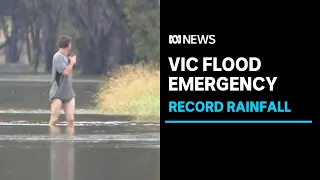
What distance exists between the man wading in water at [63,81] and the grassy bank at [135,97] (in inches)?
117

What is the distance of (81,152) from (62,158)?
700 millimetres

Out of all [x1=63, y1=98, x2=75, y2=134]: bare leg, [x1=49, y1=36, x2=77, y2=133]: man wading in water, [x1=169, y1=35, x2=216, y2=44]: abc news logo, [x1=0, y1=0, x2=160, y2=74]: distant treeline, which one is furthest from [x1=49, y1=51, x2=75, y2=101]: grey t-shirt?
[x1=0, y1=0, x2=160, y2=74]: distant treeline

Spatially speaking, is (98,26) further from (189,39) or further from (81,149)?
(189,39)

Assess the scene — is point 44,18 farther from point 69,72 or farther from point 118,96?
point 69,72

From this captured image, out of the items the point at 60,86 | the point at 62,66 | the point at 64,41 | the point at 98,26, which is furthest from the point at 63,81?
the point at 98,26

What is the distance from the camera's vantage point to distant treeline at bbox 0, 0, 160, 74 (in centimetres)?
4878

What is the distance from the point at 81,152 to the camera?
14391 mm

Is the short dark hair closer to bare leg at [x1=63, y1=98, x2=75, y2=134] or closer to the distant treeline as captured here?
bare leg at [x1=63, y1=98, x2=75, y2=134]

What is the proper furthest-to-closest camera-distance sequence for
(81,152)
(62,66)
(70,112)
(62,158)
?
(70,112)
(62,66)
(81,152)
(62,158)

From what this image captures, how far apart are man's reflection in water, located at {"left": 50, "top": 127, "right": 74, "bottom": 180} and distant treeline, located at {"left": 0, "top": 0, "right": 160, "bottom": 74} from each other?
98.9ft

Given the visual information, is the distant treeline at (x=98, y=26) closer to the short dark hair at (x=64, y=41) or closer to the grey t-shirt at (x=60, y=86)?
the grey t-shirt at (x=60, y=86)

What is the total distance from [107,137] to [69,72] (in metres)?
1.21

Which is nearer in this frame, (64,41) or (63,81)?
(64,41)

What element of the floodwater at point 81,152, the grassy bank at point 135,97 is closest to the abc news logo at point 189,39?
the floodwater at point 81,152
